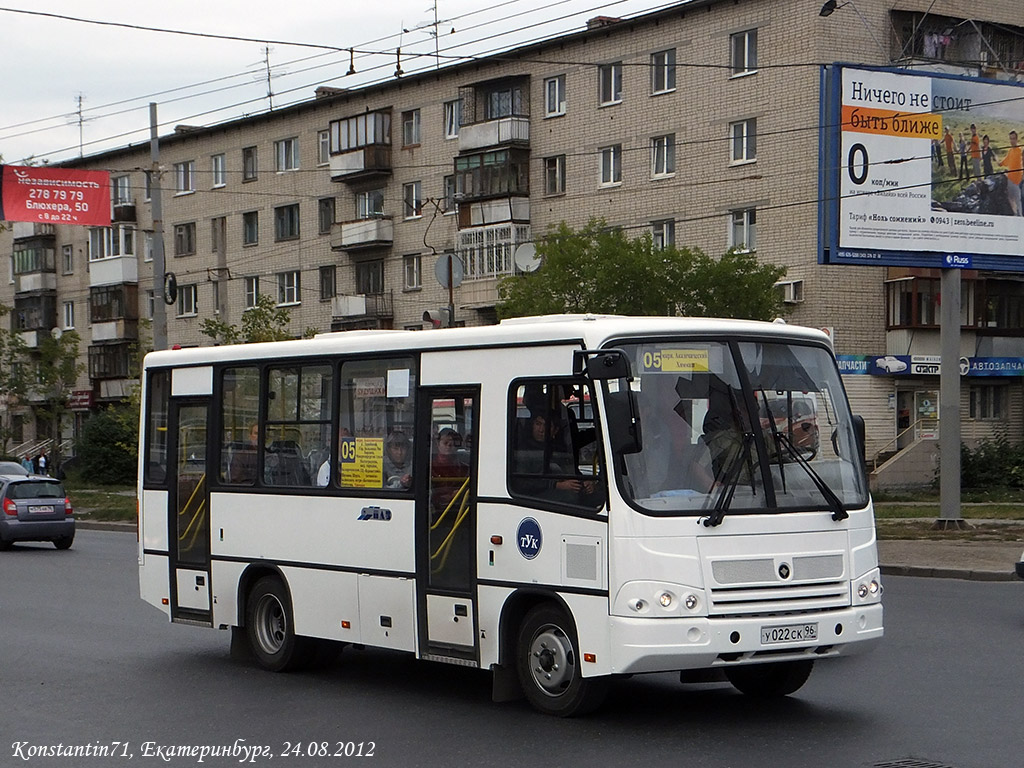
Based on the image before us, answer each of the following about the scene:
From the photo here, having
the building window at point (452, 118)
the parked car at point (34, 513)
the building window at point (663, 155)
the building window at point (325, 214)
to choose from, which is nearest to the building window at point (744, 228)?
the building window at point (663, 155)

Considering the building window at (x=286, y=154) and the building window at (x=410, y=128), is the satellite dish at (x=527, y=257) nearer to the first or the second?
the building window at (x=410, y=128)

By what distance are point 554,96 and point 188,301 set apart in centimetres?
2441

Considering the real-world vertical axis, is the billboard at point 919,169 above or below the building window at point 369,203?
below

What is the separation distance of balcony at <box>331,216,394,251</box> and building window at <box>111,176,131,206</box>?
Result: 17539 millimetres

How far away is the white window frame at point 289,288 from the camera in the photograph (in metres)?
63.2

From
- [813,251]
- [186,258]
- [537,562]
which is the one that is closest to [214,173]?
[186,258]

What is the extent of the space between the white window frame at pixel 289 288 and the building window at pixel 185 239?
6.92 meters

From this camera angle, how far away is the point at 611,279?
124 feet

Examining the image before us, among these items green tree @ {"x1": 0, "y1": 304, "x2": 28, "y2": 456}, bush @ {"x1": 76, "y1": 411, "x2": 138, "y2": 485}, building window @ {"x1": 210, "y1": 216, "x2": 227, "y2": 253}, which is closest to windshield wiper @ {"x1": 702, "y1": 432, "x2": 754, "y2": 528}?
bush @ {"x1": 76, "y1": 411, "x2": 138, "y2": 485}

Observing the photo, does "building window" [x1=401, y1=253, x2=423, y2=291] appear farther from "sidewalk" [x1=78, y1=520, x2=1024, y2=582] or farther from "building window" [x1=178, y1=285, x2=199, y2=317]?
"sidewalk" [x1=78, y1=520, x2=1024, y2=582]

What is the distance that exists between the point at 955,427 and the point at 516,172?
27.4m

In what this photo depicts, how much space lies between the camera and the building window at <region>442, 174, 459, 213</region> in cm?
5588

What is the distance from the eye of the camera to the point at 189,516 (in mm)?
13328

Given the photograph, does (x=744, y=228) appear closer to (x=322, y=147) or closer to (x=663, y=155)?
(x=663, y=155)
